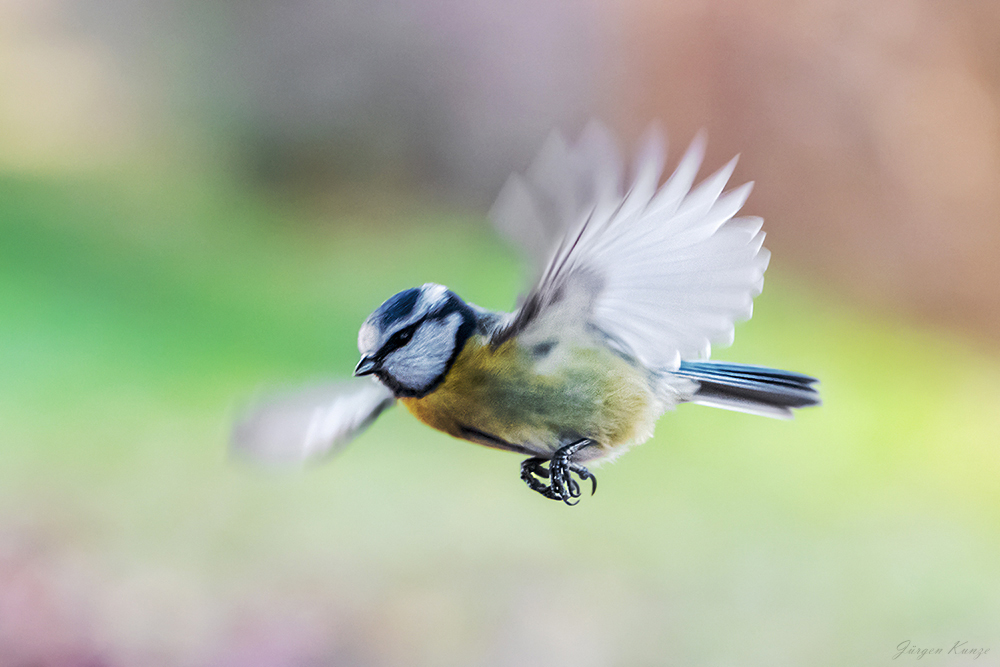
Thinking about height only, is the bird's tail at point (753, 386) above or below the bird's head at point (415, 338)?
below

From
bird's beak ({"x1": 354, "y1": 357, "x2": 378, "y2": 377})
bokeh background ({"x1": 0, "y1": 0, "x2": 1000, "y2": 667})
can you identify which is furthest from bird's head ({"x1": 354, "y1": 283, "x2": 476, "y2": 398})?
bokeh background ({"x1": 0, "y1": 0, "x2": 1000, "y2": 667})

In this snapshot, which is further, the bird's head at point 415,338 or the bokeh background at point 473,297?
the bokeh background at point 473,297

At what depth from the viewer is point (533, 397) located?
299mm

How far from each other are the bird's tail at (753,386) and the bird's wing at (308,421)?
129mm

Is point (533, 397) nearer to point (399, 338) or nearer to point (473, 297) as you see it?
point (399, 338)

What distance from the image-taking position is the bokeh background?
0.81 m

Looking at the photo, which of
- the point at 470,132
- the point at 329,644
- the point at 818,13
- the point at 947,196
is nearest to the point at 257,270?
the point at 470,132

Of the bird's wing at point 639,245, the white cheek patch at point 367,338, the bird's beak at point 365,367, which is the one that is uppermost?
the white cheek patch at point 367,338

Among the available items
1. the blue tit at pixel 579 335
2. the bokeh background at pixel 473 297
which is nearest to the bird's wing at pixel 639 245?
the blue tit at pixel 579 335

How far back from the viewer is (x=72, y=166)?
942 mm

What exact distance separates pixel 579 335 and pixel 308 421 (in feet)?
0.35

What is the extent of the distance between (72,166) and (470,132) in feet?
1.53

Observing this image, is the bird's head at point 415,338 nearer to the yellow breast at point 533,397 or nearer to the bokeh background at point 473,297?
the yellow breast at point 533,397

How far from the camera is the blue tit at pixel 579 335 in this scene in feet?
0.79
